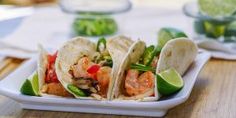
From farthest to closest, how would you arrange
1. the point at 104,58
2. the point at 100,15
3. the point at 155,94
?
the point at 100,15 < the point at 104,58 < the point at 155,94

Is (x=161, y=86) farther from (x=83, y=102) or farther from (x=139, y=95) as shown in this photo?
(x=83, y=102)

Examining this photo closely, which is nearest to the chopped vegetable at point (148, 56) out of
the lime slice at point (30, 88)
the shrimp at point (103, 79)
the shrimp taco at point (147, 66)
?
the shrimp taco at point (147, 66)

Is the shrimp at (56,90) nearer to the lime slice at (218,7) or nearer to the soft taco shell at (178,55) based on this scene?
the soft taco shell at (178,55)

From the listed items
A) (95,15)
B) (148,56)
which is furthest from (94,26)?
(148,56)

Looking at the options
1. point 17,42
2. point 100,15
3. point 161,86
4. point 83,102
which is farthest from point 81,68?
point 100,15

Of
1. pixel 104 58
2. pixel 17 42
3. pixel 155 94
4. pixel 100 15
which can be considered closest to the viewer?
pixel 155 94

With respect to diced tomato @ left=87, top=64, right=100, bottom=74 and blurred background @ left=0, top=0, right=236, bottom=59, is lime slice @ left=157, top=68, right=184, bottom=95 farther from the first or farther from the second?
blurred background @ left=0, top=0, right=236, bottom=59
